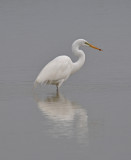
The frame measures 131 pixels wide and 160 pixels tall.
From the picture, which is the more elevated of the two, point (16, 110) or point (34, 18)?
point (34, 18)

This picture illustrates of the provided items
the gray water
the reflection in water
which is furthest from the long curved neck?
the reflection in water

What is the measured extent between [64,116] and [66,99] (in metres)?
1.86

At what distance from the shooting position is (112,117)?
10.8m

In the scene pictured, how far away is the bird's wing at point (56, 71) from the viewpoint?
45.0 ft

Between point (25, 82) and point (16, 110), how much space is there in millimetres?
3261

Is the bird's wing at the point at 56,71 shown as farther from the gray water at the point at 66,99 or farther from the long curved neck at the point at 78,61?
the long curved neck at the point at 78,61

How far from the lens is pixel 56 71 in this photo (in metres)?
13.9

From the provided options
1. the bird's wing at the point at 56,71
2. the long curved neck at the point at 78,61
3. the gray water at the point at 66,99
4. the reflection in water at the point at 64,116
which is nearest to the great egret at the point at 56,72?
the bird's wing at the point at 56,71

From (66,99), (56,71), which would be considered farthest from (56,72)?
(66,99)

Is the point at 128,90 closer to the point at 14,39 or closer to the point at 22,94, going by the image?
the point at 22,94

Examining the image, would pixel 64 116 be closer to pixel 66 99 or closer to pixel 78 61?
pixel 66 99

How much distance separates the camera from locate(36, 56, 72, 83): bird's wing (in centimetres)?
1370

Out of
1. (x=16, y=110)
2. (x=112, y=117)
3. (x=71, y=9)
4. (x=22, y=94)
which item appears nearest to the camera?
(x=112, y=117)

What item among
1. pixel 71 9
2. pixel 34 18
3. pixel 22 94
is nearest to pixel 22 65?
pixel 22 94
